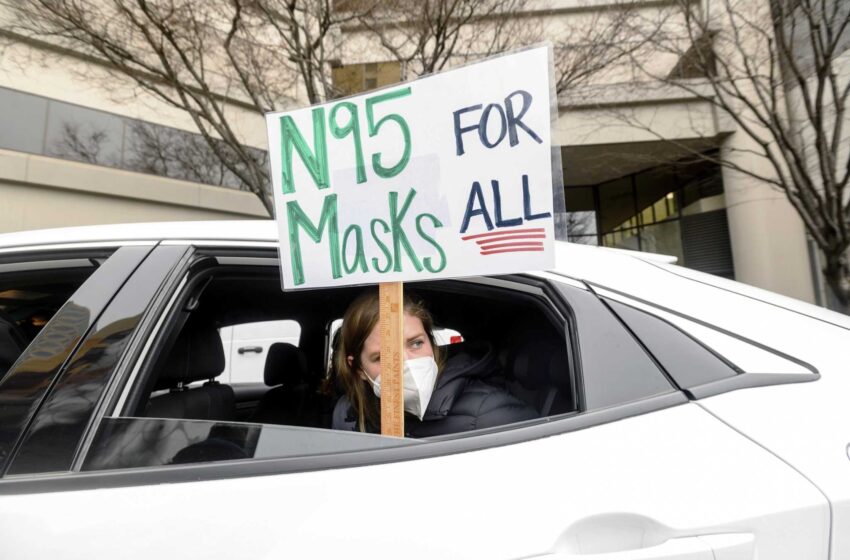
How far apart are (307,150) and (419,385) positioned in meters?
0.67

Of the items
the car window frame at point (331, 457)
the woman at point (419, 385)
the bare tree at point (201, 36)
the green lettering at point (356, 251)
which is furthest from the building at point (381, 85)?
the car window frame at point (331, 457)

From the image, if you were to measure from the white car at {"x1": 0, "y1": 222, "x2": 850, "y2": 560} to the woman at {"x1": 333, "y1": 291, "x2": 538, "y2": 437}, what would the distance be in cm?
19

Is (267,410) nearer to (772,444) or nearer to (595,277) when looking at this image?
(595,277)

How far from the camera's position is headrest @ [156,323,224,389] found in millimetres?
1834

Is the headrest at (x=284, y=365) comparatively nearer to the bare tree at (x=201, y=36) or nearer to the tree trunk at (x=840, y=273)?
the bare tree at (x=201, y=36)

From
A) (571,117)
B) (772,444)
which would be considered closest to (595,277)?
(772,444)

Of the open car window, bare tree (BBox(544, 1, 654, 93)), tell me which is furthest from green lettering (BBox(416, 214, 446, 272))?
bare tree (BBox(544, 1, 654, 93))

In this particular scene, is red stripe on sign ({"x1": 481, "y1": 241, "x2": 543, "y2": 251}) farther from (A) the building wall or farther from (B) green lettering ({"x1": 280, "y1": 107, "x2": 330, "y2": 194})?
(A) the building wall

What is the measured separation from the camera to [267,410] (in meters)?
2.49

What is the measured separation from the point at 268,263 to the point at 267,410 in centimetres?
135

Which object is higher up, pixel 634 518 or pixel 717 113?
pixel 717 113

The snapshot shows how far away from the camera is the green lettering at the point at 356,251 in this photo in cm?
120

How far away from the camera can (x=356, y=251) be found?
1.21 m

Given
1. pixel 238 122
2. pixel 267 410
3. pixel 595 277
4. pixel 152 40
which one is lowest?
pixel 267 410
